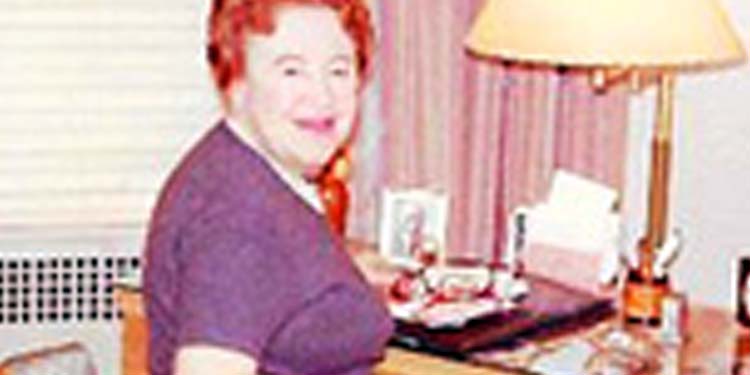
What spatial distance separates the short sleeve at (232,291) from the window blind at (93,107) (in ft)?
5.04

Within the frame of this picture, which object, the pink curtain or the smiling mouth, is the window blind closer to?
the pink curtain

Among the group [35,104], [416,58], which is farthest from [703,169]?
[35,104]

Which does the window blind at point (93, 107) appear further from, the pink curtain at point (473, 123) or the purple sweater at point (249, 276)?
the purple sweater at point (249, 276)

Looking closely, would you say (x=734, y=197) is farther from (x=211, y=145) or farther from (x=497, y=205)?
(x=211, y=145)

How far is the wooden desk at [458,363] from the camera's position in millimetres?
2320

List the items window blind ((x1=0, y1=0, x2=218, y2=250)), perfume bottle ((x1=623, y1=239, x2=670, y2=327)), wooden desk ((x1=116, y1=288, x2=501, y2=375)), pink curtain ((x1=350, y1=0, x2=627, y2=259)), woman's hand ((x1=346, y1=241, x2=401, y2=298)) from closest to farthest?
wooden desk ((x1=116, y1=288, x2=501, y2=375))
perfume bottle ((x1=623, y1=239, x2=670, y2=327))
woman's hand ((x1=346, y1=241, x2=401, y2=298))
pink curtain ((x1=350, y1=0, x2=627, y2=259))
window blind ((x1=0, y1=0, x2=218, y2=250))

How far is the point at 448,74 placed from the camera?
2.93 m

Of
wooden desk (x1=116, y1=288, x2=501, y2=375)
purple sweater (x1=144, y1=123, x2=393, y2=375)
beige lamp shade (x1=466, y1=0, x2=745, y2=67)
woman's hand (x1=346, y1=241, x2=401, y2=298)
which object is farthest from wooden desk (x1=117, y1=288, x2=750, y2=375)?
purple sweater (x1=144, y1=123, x2=393, y2=375)

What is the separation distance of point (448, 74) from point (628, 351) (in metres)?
0.78

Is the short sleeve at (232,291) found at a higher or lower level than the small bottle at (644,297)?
higher

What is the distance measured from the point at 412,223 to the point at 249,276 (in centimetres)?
123

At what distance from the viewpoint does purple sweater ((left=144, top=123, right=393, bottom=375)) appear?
1.54 metres

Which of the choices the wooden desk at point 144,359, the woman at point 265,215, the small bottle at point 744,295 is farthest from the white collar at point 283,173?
the small bottle at point 744,295

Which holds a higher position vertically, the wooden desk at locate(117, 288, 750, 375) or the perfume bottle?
the perfume bottle
